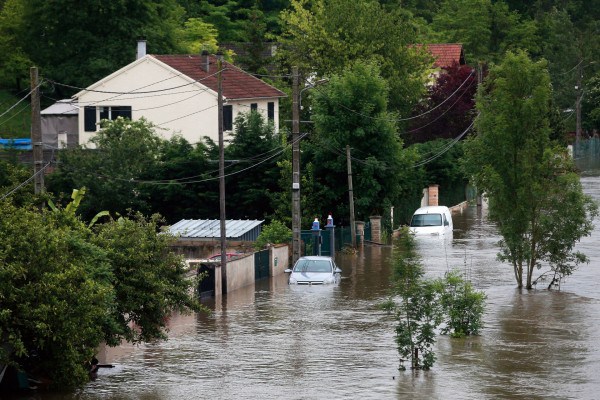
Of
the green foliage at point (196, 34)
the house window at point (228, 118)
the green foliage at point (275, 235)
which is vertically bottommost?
the green foliage at point (275, 235)

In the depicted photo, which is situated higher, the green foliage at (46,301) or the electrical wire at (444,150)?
the electrical wire at (444,150)

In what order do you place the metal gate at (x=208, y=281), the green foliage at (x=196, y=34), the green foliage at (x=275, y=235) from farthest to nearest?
the green foliage at (x=196, y=34), the green foliage at (x=275, y=235), the metal gate at (x=208, y=281)

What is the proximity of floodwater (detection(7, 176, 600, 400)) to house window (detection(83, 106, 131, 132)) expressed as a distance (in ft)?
80.3

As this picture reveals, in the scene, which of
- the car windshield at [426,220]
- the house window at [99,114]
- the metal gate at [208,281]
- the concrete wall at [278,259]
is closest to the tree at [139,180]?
the concrete wall at [278,259]

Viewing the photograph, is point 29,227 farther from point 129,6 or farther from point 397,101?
point 129,6

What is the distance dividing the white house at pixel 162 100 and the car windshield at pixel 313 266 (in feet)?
78.3

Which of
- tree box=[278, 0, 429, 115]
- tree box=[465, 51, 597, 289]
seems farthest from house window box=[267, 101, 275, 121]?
tree box=[465, 51, 597, 289]

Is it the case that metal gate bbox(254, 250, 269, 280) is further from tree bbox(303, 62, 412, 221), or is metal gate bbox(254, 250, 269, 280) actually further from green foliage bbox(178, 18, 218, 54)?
green foliage bbox(178, 18, 218, 54)

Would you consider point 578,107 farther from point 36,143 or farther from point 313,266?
point 36,143

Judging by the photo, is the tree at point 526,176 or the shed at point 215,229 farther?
the shed at point 215,229

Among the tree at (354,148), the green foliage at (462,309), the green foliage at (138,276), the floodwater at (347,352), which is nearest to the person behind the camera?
the floodwater at (347,352)

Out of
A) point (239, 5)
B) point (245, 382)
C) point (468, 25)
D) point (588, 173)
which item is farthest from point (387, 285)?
point (468, 25)

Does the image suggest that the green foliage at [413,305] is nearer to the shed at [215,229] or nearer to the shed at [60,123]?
the shed at [215,229]

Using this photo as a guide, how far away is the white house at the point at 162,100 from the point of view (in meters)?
68.1
